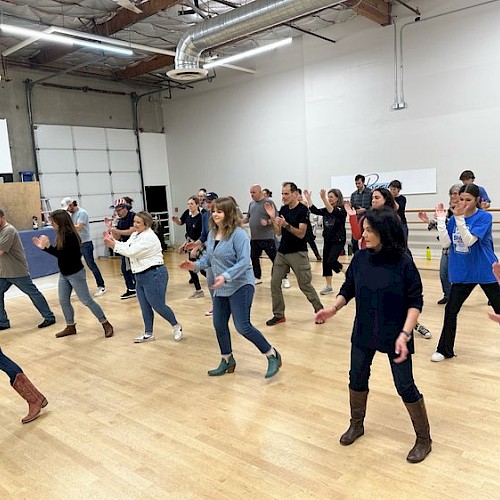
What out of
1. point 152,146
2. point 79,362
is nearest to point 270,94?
point 152,146

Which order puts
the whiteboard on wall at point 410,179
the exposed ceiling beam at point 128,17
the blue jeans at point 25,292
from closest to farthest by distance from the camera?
the blue jeans at point 25,292
the exposed ceiling beam at point 128,17
the whiteboard on wall at point 410,179

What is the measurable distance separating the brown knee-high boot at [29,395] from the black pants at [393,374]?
2.11 metres

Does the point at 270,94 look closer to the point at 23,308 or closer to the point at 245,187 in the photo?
the point at 245,187

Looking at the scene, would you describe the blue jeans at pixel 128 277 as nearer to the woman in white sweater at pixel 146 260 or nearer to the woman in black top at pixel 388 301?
the woman in white sweater at pixel 146 260

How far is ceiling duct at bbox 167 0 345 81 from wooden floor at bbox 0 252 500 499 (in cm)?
399

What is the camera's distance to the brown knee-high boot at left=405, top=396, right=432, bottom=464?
240 centimetres

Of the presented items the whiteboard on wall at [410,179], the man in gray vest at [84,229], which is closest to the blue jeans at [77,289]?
the man in gray vest at [84,229]

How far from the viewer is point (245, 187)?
11641mm

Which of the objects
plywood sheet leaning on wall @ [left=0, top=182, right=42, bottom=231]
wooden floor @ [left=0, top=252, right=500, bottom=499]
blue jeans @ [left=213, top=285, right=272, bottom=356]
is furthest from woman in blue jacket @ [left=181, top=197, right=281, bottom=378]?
plywood sheet leaning on wall @ [left=0, top=182, right=42, bottom=231]

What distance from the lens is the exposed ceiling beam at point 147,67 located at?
10663 millimetres

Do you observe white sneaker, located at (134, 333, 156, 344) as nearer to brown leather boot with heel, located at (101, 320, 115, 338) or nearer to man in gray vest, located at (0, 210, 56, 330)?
brown leather boot with heel, located at (101, 320, 115, 338)

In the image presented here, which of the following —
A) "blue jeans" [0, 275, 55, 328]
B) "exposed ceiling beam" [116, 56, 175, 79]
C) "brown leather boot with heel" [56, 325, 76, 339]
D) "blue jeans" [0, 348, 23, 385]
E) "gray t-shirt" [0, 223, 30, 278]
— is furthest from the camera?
"exposed ceiling beam" [116, 56, 175, 79]

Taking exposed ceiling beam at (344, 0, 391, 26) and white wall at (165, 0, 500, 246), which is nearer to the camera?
exposed ceiling beam at (344, 0, 391, 26)

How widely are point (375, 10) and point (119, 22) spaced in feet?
14.2
